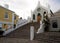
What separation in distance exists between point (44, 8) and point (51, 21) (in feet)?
34.7

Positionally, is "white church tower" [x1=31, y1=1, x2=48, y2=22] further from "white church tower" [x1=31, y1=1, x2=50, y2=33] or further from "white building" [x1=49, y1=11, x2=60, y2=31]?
"white building" [x1=49, y1=11, x2=60, y2=31]

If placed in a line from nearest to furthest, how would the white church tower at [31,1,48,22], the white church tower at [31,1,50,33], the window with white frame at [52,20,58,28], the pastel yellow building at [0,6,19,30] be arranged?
the window with white frame at [52,20,58,28] < the pastel yellow building at [0,6,19,30] < the white church tower at [31,1,50,33] < the white church tower at [31,1,48,22]

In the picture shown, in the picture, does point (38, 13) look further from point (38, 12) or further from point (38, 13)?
point (38, 12)

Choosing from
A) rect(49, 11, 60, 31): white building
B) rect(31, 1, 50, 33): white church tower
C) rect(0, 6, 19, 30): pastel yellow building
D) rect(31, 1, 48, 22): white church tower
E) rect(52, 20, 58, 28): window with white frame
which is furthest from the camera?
rect(31, 1, 48, 22): white church tower

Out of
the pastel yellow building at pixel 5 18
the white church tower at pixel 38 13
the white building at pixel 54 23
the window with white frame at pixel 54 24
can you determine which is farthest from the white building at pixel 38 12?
the window with white frame at pixel 54 24

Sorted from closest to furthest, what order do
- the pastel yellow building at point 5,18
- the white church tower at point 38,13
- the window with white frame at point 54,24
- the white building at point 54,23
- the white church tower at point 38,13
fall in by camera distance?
1. the white building at point 54,23
2. the window with white frame at point 54,24
3. the pastel yellow building at point 5,18
4. the white church tower at point 38,13
5. the white church tower at point 38,13

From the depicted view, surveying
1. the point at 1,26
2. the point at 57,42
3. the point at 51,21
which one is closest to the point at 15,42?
the point at 57,42

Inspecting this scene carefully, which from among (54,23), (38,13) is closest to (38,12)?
(38,13)

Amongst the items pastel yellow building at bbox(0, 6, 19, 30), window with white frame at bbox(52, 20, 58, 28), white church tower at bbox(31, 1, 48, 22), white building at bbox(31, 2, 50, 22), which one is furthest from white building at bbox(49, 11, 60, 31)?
pastel yellow building at bbox(0, 6, 19, 30)

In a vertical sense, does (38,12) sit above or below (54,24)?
above

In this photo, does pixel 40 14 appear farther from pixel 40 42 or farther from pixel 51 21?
pixel 40 42

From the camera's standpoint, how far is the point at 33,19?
1553 inches

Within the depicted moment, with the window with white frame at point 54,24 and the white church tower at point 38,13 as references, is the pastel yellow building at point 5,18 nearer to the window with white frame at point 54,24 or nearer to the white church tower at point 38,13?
the white church tower at point 38,13

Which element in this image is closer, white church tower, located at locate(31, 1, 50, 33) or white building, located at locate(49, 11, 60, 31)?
white building, located at locate(49, 11, 60, 31)
